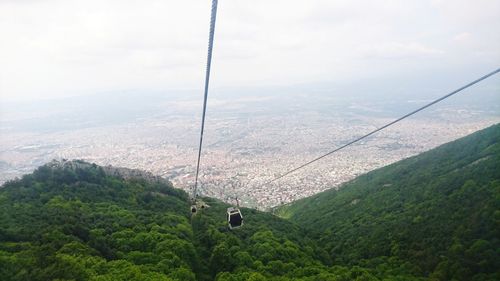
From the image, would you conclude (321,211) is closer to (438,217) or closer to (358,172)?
(438,217)

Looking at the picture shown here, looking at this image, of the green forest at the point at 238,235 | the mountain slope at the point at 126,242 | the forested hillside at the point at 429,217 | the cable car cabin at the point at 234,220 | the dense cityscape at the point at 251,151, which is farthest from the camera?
the dense cityscape at the point at 251,151

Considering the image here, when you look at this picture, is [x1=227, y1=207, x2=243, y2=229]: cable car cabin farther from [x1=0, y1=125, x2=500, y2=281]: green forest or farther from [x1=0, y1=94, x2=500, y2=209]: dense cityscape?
[x1=0, y1=94, x2=500, y2=209]: dense cityscape

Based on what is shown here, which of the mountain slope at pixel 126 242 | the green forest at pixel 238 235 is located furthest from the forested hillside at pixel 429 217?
the mountain slope at pixel 126 242

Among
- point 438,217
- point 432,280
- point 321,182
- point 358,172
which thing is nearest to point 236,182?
point 321,182

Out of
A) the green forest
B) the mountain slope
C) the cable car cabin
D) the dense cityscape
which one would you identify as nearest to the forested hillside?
the green forest

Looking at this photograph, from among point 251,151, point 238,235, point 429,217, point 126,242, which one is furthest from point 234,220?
point 251,151

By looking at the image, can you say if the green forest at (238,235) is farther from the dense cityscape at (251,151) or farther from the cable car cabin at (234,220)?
the dense cityscape at (251,151)
